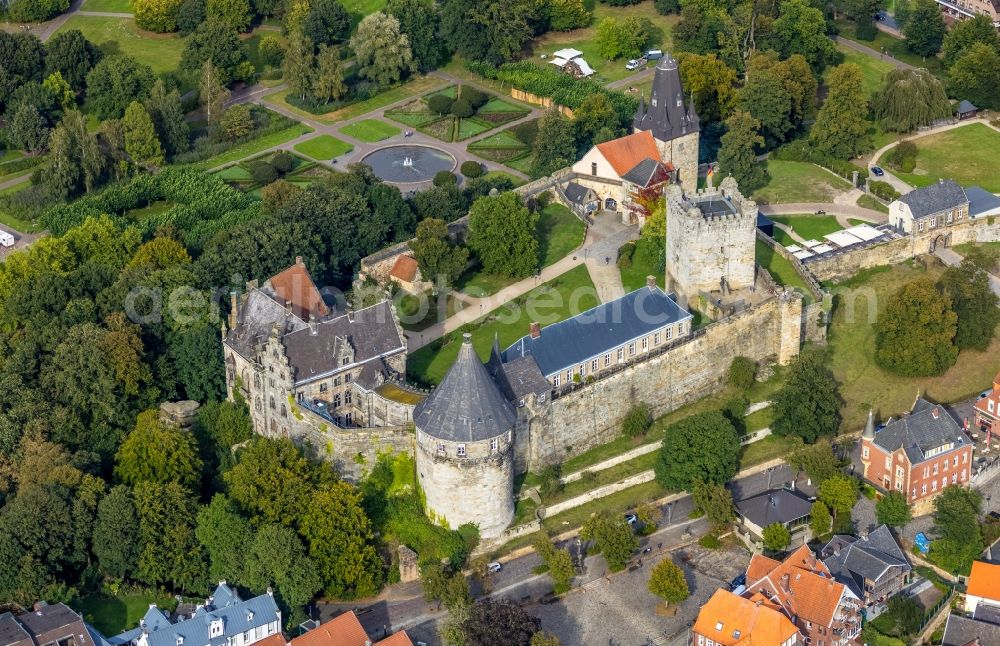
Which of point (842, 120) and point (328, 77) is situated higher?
point (842, 120)

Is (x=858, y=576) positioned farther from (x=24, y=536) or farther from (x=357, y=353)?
(x=24, y=536)

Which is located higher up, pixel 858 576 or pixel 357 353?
pixel 357 353

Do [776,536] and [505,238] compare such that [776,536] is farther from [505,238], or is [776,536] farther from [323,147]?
[323,147]

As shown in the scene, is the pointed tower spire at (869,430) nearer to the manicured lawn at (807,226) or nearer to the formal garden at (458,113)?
the manicured lawn at (807,226)

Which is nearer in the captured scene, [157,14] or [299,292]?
[299,292]

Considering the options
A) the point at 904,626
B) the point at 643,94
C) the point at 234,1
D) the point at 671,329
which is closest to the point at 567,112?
the point at 643,94

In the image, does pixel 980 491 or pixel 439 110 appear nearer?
pixel 980 491

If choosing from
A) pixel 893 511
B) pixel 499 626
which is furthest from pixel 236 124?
pixel 893 511
